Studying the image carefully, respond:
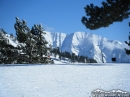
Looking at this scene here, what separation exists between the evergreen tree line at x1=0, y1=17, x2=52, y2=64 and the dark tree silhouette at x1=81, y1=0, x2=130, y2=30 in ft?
67.1

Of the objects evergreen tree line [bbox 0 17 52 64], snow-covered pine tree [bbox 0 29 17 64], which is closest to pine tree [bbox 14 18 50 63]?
evergreen tree line [bbox 0 17 52 64]

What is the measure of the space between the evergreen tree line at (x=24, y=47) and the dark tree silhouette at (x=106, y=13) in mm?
20448

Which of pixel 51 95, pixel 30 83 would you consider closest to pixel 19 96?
pixel 51 95

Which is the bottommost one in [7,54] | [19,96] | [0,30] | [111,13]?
[19,96]

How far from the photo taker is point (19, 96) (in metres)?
6.83

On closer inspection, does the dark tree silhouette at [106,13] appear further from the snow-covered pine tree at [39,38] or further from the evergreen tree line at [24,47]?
the snow-covered pine tree at [39,38]

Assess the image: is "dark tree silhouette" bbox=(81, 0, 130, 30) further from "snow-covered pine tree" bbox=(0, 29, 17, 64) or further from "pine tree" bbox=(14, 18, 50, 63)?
"snow-covered pine tree" bbox=(0, 29, 17, 64)

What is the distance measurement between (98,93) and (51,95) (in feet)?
6.45

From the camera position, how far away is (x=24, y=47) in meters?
35.3

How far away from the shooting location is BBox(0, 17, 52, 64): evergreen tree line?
3381 cm

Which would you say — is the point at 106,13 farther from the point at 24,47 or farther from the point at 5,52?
the point at 5,52

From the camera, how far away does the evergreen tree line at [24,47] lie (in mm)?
33812

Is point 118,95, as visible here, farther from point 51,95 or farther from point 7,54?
point 7,54

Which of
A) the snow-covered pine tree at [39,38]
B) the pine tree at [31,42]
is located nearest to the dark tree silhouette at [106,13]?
the pine tree at [31,42]
